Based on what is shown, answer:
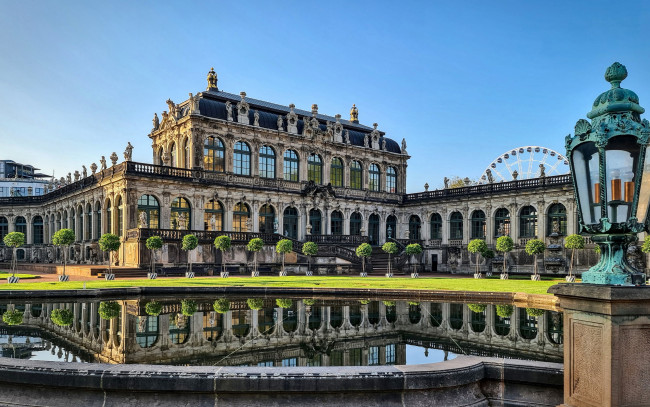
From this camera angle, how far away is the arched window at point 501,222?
47459mm

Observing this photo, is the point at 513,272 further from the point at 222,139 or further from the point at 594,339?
the point at 594,339

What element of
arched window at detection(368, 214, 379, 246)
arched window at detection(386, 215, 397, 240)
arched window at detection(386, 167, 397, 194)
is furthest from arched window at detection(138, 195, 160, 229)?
arched window at detection(386, 167, 397, 194)

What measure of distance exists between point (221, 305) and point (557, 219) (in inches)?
1359

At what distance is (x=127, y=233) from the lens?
3822cm

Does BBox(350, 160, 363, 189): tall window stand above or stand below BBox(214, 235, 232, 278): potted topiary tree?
above

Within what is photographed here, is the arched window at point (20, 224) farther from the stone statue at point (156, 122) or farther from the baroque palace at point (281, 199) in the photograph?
the stone statue at point (156, 122)

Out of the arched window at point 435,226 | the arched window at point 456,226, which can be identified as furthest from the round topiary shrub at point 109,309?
the arched window at point 435,226

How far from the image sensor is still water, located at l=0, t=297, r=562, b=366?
400 inches

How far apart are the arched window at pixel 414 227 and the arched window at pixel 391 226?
69.7 inches

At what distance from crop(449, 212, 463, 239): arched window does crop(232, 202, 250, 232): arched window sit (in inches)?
821

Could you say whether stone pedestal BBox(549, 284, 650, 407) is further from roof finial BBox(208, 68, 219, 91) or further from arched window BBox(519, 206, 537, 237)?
roof finial BBox(208, 68, 219, 91)

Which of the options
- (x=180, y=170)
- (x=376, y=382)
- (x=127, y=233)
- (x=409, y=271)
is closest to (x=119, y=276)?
(x=127, y=233)

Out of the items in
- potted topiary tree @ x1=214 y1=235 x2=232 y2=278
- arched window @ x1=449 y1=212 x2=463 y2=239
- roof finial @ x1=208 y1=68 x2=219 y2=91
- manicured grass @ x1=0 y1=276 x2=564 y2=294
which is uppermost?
roof finial @ x1=208 y1=68 x2=219 y2=91

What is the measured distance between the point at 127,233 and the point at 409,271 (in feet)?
80.8
